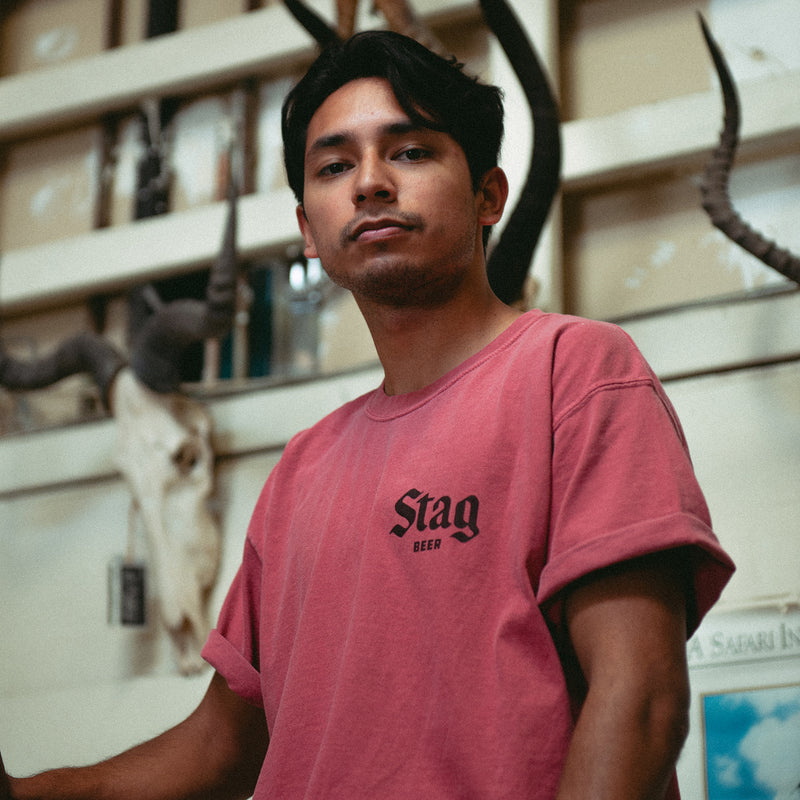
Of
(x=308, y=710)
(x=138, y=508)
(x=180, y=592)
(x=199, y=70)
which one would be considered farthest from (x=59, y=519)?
(x=308, y=710)

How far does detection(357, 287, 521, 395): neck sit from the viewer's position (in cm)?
102

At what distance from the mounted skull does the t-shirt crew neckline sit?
6.25 ft

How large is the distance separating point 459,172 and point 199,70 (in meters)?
2.66

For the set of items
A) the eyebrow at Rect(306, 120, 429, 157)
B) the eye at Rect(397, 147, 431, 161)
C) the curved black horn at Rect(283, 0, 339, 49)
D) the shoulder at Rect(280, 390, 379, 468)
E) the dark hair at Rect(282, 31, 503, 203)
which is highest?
the curved black horn at Rect(283, 0, 339, 49)

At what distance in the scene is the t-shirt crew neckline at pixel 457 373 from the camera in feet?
3.18

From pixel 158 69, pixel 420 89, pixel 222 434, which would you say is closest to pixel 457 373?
pixel 420 89

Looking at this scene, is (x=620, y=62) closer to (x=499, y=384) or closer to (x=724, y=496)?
(x=724, y=496)

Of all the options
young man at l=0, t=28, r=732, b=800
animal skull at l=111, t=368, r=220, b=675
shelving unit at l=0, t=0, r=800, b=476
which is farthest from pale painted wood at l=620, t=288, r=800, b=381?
young man at l=0, t=28, r=732, b=800

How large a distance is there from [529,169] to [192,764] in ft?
5.43

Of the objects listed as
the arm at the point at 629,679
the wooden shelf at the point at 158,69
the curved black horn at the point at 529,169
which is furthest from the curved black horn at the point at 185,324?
the arm at the point at 629,679

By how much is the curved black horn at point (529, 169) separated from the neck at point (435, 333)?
1271mm

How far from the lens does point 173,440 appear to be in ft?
9.86

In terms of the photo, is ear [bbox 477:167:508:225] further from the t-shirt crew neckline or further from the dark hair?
the t-shirt crew neckline

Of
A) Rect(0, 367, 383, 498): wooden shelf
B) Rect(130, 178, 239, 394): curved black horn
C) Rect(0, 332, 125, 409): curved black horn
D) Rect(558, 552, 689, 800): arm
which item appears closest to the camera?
Rect(558, 552, 689, 800): arm
